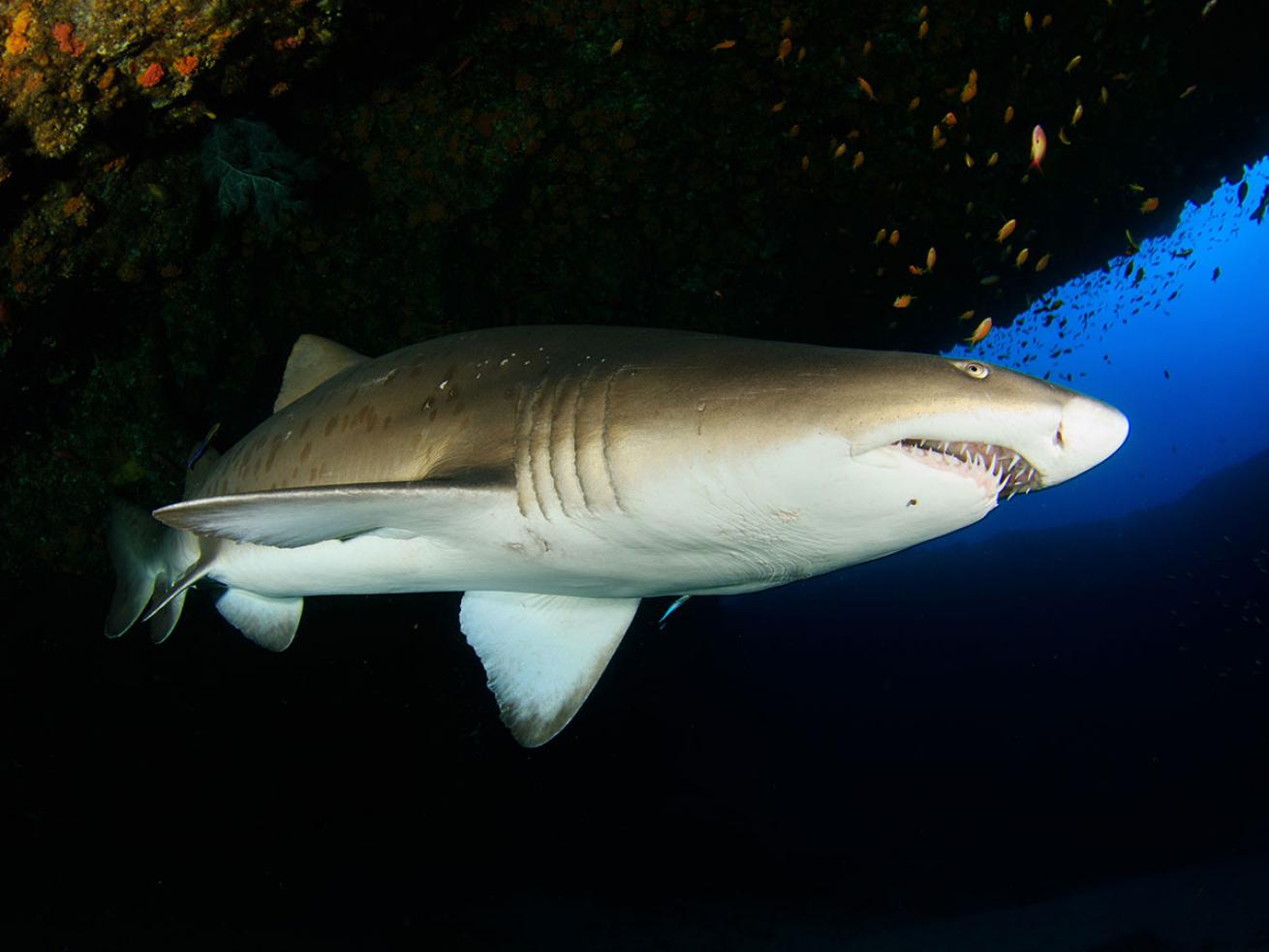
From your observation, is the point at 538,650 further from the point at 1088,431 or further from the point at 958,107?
the point at 958,107

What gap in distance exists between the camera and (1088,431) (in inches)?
58.5

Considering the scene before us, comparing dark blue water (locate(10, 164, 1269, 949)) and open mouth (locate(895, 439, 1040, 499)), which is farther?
dark blue water (locate(10, 164, 1269, 949))

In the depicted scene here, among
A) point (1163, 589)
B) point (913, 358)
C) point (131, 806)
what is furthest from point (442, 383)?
→ point (1163, 589)

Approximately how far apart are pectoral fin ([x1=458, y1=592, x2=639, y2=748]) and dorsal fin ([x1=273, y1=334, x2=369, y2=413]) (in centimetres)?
151

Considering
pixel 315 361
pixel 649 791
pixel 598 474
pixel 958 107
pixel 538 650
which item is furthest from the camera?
pixel 649 791

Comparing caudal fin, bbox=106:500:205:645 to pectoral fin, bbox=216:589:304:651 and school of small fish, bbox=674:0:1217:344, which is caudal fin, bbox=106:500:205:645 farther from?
school of small fish, bbox=674:0:1217:344

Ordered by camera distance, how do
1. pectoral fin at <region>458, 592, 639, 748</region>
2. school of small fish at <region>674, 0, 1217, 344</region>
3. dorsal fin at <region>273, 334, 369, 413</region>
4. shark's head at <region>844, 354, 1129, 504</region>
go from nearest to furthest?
shark's head at <region>844, 354, 1129, 504</region>, pectoral fin at <region>458, 592, 639, 748</region>, dorsal fin at <region>273, 334, 369, 413</region>, school of small fish at <region>674, 0, 1217, 344</region>

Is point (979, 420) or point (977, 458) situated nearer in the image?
point (979, 420)

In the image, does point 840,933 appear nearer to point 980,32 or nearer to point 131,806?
point 131,806

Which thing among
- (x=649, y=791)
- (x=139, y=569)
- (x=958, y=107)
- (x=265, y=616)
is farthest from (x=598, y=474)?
(x=649, y=791)

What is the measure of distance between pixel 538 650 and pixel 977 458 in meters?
2.14

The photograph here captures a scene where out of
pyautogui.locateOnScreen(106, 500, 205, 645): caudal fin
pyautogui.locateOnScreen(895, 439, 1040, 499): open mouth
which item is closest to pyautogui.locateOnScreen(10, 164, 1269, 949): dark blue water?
pyautogui.locateOnScreen(106, 500, 205, 645): caudal fin

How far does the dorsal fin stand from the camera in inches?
141

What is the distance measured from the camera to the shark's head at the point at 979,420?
4.85ft
